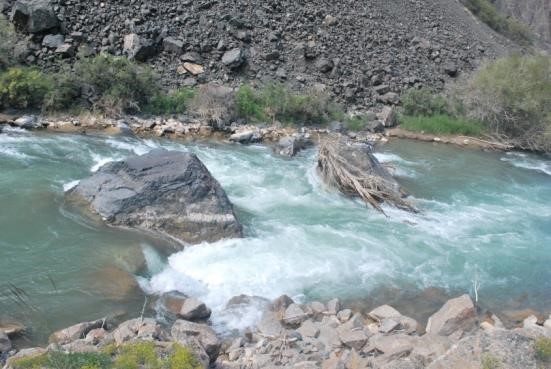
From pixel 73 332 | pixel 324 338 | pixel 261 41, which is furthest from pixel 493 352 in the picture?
pixel 261 41

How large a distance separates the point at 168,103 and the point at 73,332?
11.3 metres

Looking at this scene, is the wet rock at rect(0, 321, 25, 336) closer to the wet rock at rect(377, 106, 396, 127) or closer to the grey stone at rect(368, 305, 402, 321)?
the grey stone at rect(368, 305, 402, 321)

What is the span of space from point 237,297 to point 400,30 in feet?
63.3

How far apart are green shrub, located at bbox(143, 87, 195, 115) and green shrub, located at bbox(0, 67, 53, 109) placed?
2860 mm

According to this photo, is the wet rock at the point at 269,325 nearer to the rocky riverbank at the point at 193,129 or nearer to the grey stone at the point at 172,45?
the rocky riverbank at the point at 193,129

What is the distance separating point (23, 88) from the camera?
A: 1492 cm

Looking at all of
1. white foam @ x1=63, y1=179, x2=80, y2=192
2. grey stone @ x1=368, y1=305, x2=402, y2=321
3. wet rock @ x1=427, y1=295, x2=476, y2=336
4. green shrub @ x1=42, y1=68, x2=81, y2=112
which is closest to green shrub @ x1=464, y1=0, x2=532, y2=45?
green shrub @ x1=42, y1=68, x2=81, y2=112

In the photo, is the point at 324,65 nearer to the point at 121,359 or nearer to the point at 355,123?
the point at 355,123

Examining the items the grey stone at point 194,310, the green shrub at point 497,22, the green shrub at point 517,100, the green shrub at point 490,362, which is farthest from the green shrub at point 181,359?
the green shrub at point 497,22

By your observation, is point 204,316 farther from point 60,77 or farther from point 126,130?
point 60,77

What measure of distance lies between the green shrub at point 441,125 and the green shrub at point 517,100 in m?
0.42

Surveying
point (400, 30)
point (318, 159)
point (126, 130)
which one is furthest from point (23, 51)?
point (400, 30)

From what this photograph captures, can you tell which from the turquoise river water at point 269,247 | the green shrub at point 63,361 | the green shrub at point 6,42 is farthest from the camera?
the green shrub at point 6,42

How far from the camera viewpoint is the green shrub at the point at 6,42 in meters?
15.5
